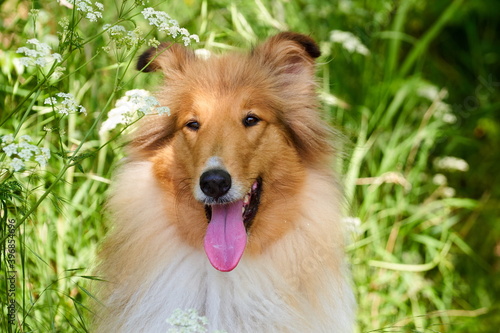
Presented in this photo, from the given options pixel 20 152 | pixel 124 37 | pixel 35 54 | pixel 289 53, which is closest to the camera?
pixel 20 152

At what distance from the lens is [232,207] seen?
332 centimetres

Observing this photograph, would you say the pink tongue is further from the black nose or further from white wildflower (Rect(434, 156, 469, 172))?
white wildflower (Rect(434, 156, 469, 172))

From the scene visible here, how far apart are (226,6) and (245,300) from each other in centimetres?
294

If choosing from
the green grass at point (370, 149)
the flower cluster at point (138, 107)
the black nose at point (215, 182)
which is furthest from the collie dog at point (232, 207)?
the green grass at point (370, 149)

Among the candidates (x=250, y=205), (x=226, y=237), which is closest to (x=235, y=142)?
(x=250, y=205)

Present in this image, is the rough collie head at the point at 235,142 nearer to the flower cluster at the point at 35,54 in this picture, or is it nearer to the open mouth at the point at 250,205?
the open mouth at the point at 250,205

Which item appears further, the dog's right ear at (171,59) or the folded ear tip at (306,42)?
the dog's right ear at (171,59)

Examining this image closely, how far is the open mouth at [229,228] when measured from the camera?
3.23 metres

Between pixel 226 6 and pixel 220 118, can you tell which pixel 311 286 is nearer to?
pixel 220 118

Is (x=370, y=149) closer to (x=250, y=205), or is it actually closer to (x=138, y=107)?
(x=250, y=205)

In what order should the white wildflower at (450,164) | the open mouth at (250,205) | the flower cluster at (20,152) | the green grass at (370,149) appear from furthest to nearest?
the white wildflower at (450,164), the green grass at (370,149), the open mouth at (250,205), the flower cluster at (20,152)

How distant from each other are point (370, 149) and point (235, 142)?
2.76m

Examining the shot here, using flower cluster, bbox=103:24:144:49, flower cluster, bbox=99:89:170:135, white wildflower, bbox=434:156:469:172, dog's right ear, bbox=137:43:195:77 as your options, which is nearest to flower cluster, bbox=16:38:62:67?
flower cluster, bbox=103:24:144:49

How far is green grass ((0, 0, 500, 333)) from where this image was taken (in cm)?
445
